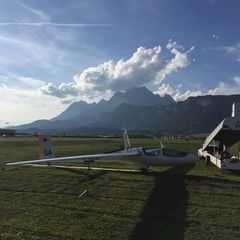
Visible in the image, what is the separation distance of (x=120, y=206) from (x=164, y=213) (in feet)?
6.13

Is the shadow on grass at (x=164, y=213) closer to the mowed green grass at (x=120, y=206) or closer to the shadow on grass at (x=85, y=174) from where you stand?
the mowed green grass at (x=120, y=206)

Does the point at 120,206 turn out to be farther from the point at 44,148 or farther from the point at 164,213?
the point at 44,148

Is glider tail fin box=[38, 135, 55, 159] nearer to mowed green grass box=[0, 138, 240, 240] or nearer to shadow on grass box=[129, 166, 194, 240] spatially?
mowed green grass box=[0, 138, 240, 240]

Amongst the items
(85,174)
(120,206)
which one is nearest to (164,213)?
(120,206)

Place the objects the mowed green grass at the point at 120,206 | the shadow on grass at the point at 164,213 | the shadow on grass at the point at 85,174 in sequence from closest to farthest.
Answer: the shadow on grass at the point at 164,213, the mowed green grass at the point at 120,206, the shadow on grass at the point at 85,174

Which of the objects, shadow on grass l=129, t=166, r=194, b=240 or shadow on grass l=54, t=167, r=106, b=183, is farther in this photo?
shadow on grass l=54, t=167, r=106, b=183

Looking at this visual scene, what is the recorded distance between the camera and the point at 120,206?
15008 mm

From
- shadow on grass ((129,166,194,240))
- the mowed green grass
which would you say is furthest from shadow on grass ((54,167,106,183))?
shadow on grass ((129,166,194,240))

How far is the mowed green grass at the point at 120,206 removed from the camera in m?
11.8

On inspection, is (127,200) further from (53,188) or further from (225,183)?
(225,183)

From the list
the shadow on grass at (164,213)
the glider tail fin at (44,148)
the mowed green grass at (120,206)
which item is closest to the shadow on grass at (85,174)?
the mowed green grass at (120,206)

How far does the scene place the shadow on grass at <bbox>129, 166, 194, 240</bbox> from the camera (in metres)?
11.7

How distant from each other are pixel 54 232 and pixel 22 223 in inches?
59.8

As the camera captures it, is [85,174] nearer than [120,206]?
No
